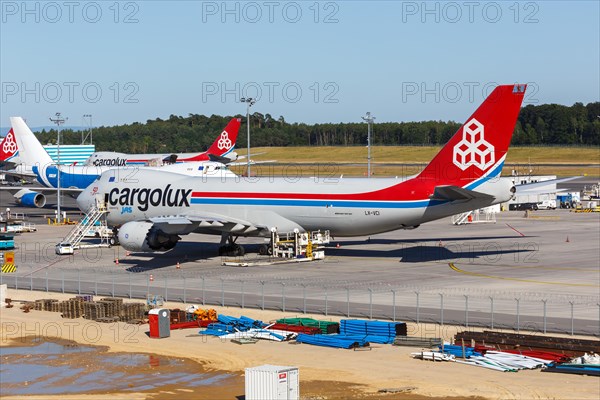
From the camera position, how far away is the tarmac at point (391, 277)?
47.8 m

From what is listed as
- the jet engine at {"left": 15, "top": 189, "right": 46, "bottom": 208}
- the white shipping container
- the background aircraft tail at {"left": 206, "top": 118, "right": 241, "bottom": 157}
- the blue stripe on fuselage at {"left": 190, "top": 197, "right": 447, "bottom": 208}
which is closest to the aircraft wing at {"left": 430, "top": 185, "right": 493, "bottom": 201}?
the blue stripe on fuselage at {"left": 190, "top": 197, "right": 447, "bottom": 208}

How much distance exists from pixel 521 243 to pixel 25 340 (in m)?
45.8

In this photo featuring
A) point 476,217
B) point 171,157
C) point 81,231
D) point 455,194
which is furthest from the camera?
point 171,157

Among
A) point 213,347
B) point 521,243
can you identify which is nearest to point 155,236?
point 213,347

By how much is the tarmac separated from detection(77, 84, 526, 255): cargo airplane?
2832mm

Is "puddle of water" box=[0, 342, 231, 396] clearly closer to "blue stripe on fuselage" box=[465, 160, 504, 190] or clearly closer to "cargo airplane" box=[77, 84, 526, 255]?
"cargo airplane" box=[77, 84, 526, 255]

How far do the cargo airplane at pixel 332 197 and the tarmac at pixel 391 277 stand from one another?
2832 millimetres

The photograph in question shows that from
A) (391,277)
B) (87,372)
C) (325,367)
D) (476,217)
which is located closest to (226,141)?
(476,217)

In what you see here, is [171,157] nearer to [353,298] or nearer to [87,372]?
[353,298]

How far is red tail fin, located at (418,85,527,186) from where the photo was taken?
201 ft

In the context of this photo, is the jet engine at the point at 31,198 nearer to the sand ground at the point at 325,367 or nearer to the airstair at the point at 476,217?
the airstair at the point at 476,217

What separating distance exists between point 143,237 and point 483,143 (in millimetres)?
23274

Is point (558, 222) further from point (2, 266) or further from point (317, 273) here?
point (2, 266)

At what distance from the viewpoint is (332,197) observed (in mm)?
66250
